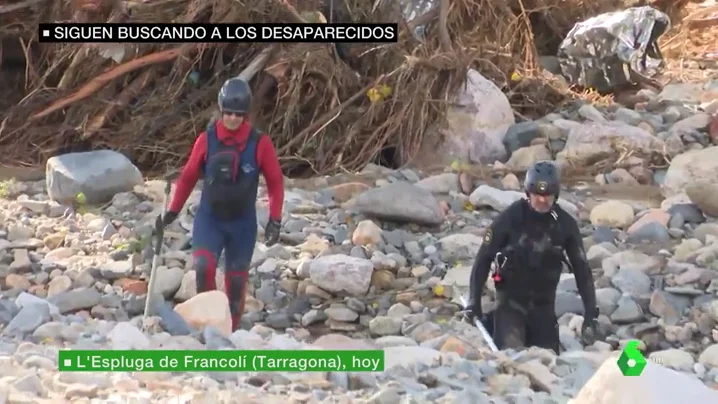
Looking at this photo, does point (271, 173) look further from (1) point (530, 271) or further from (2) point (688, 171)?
(2) point (688, 171)

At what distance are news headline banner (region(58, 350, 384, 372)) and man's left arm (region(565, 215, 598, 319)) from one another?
60 centimetres

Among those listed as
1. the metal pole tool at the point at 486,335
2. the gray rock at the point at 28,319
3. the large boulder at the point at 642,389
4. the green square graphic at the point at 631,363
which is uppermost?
the green square graphic at the point at 631,363

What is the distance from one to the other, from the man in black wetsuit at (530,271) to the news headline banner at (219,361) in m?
0.55

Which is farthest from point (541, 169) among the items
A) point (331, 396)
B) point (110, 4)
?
point (110, 4)

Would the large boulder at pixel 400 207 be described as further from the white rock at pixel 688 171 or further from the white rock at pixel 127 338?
the white rock at pixel 127 338

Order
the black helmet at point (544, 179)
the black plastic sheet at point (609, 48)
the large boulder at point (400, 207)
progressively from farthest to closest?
the black plastic sheet at point (609, 48) → the large boulder at point (400, 207) → the black helmet at point (544, 179)

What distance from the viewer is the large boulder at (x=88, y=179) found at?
9.06ft

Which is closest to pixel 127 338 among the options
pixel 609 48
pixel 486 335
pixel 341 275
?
pixel 486 335

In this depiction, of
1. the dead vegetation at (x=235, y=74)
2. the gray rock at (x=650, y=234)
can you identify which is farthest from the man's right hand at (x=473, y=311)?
the dead vegetation at (x=235, y=74)

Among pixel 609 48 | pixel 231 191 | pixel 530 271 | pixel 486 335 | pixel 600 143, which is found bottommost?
pixel 486 335

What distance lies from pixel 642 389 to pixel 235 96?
3.32 feet

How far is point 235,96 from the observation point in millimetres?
1803

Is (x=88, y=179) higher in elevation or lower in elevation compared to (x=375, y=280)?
higher

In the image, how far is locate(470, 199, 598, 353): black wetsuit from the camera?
6.00 ft
